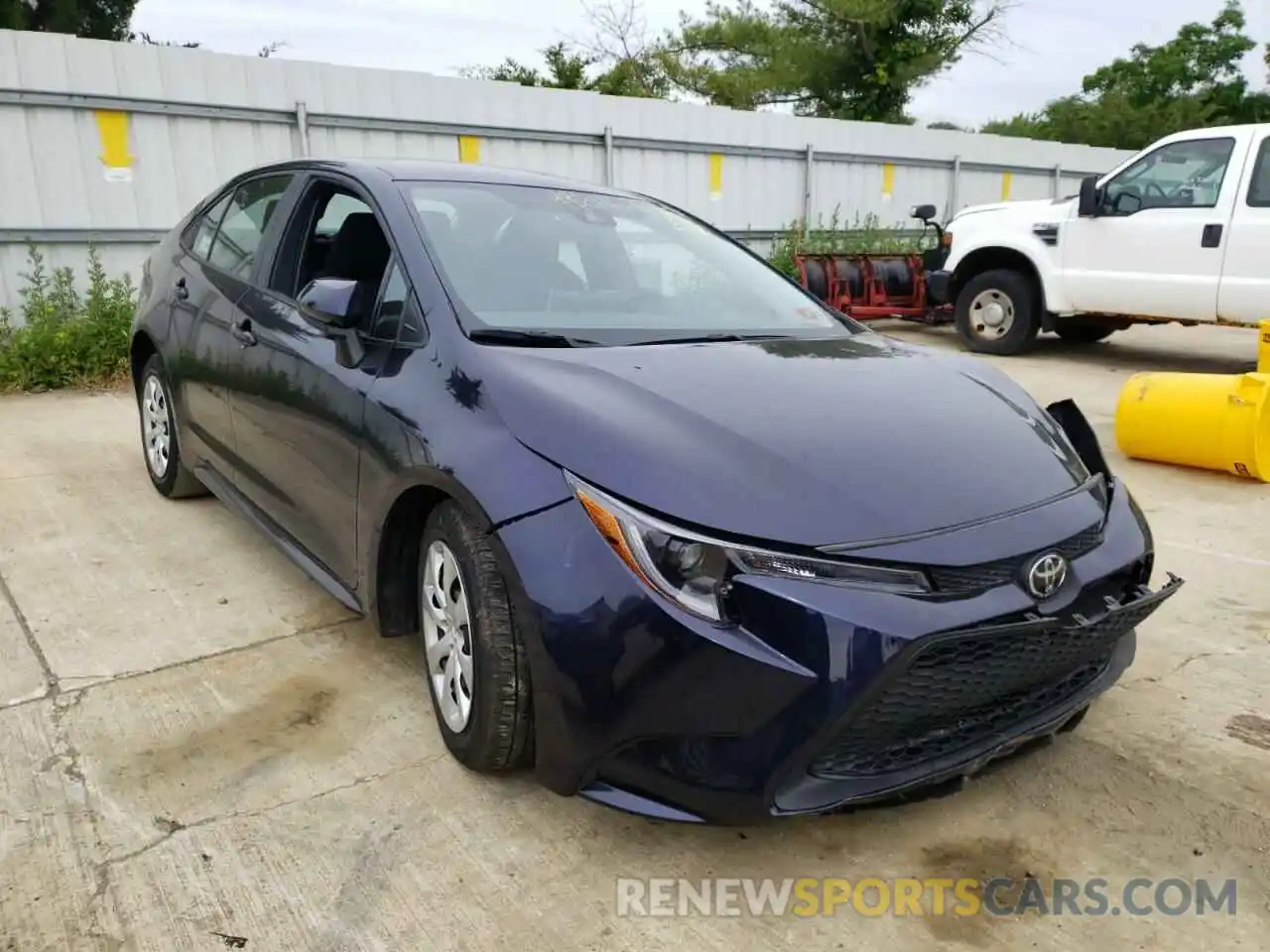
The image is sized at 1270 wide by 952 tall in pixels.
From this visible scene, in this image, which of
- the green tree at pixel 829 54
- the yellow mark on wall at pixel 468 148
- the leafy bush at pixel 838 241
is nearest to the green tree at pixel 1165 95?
the green tree at pixel 829 54

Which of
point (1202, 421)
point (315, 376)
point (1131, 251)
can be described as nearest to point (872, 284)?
point (1131, 251)

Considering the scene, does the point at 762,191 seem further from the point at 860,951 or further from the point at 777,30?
the point at 777,30

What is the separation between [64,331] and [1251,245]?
883 centimetres

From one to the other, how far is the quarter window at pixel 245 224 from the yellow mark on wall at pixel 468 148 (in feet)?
17.9

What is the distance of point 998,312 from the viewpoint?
9.16 metres

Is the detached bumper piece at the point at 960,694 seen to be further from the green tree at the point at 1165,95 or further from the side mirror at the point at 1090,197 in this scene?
the green tree at the point at 1165,95

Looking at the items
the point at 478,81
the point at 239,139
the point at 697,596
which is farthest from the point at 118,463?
the point at 478,81

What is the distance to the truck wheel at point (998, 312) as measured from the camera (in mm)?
8969

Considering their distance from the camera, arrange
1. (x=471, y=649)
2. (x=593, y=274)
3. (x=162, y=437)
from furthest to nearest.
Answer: (x=162, y=437), (x=593, y=274), (x=471, y=649)

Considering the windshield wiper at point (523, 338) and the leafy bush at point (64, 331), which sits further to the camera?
the leafy bush at point (64, 331)

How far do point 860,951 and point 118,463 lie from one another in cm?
479

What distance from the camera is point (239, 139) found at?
799 cm

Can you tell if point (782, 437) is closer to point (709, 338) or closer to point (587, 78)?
point (709, 338)

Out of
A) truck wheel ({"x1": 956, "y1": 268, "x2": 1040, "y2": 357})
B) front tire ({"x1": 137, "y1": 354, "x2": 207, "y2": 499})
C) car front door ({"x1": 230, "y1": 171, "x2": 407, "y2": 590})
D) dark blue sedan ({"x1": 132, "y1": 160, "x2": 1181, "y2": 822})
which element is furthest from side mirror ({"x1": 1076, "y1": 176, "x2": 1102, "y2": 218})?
front tire ({"x1": 137, "y1": 354, "x2": 207, "y2": 499})
